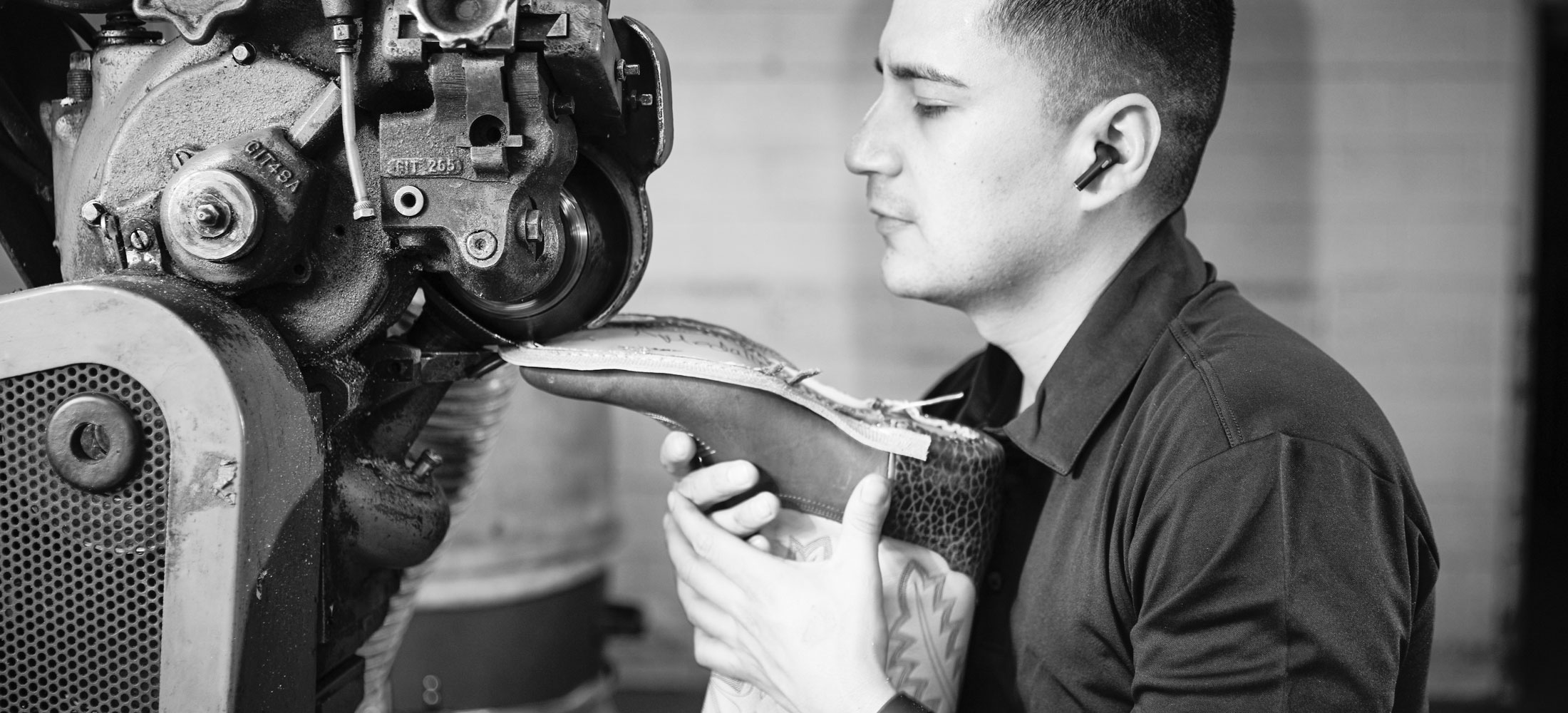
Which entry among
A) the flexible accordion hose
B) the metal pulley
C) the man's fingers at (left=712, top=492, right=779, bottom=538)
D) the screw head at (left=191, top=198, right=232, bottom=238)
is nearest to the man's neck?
the man's fingers at (left=712, top=492, right=779, bottom=538)

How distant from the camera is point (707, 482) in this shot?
1188mm

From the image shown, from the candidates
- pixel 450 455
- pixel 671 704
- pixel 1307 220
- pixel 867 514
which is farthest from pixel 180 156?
pixel 1307 220

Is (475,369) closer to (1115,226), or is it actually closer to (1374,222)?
(1115,226)

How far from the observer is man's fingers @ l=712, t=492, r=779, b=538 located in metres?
1.15

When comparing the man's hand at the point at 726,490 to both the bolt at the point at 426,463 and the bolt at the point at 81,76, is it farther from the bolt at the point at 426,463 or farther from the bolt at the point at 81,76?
the bolt at the point at 81,76

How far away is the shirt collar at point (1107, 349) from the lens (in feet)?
4.11

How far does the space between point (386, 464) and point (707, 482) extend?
1.03 ft

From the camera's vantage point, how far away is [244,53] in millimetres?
990

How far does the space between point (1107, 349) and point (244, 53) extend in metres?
0.91

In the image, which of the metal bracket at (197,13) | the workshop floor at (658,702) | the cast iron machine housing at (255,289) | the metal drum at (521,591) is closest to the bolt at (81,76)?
the cast iron machine housing at (255,289)

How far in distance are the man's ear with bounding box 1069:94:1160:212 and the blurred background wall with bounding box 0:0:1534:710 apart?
6.83ft

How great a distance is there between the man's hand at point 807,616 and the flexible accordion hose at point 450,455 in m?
0.30

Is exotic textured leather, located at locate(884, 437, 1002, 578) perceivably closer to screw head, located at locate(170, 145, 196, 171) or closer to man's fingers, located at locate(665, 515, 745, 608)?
man's fingers, located at locate(665, 515, 745, 608)

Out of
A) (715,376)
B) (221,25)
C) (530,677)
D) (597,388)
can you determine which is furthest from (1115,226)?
(530,677)
